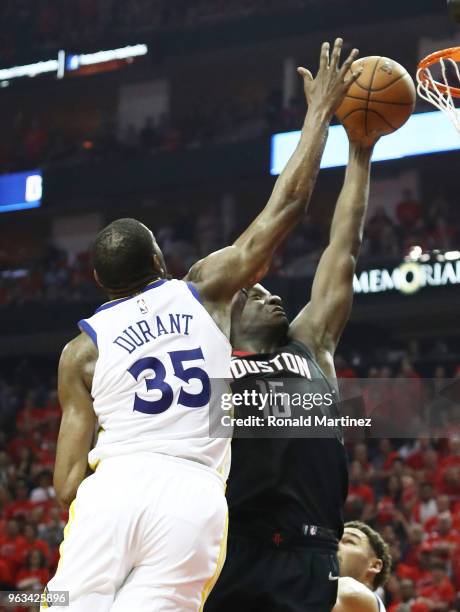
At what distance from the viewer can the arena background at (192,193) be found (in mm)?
10898

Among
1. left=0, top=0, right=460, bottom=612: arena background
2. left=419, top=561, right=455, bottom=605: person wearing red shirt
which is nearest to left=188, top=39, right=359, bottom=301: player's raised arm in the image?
left=419, top=561, right=455, bottom=605: person wearing red shirt

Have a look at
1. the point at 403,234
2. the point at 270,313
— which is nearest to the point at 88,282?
the point at 403,234

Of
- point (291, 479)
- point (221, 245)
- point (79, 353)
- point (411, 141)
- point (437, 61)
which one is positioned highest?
point (411, 141)

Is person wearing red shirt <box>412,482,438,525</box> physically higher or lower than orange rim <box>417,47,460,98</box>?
lower

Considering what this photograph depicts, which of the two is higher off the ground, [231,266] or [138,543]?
[231,266]

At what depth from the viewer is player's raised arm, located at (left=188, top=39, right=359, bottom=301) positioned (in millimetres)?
3258

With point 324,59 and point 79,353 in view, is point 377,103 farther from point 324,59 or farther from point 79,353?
point 79,353

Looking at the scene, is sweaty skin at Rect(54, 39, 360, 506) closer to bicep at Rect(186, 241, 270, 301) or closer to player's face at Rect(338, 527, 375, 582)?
bicep at Rect(186, 241, 270, 301)

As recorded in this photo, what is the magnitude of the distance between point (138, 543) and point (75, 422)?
48 centimetres

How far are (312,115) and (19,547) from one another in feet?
27.1

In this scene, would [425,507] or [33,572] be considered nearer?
[425,507]

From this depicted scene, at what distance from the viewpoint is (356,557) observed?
463 centimetres

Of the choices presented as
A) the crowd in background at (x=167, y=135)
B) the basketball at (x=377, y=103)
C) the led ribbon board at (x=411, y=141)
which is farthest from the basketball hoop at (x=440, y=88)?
the crowd in background at (x=167, y=135)

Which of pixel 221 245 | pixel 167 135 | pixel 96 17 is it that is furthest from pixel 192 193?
pixel 96 17
